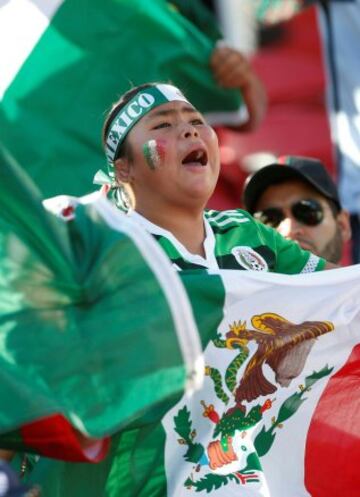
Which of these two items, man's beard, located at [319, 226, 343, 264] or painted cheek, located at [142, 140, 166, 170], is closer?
painted cheek, located at [142, 140, 166, 170]

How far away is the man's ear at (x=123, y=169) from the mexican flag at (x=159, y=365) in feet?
1.57

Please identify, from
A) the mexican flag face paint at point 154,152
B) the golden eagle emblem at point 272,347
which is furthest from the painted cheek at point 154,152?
the golden eagle emblem at point 272,347

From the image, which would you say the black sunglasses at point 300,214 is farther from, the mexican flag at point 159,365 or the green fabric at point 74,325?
the green fabric at point 74,325

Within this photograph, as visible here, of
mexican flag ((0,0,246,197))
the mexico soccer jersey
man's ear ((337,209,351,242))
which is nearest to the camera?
the mexico soccer jersey

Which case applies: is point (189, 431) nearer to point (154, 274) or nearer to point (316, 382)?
point (316, 382)

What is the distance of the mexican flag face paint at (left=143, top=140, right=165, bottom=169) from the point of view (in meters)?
3.58

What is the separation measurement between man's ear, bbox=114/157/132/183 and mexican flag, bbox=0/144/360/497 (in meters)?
Result: 0.48

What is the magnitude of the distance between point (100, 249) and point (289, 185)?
1.69m

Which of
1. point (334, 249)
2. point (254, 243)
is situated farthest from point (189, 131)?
point (334, 249)

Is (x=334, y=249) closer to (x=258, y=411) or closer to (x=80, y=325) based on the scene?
(x=258, y=411)

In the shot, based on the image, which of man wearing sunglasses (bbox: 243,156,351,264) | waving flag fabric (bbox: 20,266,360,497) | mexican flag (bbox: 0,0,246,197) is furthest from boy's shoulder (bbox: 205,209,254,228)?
mexican flag (bbox: 0,0,246,197)

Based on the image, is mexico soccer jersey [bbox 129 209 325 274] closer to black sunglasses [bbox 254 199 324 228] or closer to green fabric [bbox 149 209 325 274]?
green fabric [bbox 149 209 325 274]

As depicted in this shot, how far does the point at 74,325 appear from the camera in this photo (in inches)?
114

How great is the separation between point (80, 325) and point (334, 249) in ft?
5.47
